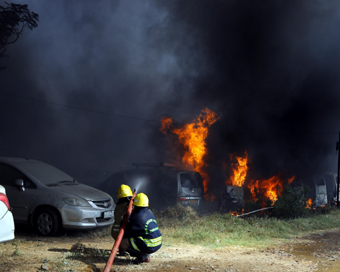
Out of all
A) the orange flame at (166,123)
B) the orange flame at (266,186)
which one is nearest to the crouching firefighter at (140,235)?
the orange flame at (266,186)

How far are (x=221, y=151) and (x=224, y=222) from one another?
8067mm

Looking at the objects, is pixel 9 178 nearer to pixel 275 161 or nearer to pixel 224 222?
pixel 224 222

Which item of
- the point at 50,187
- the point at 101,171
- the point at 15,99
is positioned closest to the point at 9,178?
the point at 50,187

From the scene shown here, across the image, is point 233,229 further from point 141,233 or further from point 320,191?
point 320,191

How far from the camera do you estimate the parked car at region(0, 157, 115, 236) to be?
670 centimetres

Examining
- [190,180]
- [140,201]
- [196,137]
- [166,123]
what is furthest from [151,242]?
[166,123]

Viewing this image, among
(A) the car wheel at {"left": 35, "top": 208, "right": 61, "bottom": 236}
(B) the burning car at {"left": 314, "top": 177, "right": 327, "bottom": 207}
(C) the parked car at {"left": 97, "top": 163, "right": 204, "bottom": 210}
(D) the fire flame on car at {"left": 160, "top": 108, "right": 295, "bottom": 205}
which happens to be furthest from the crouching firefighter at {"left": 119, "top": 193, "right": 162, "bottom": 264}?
(B) the burning car at {"left": 314, "top": 177, "right": 327, "bottom": 207}

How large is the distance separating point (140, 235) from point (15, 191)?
11.6ft

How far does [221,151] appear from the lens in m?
16.6

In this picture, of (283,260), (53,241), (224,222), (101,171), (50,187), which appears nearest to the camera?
(283,260)

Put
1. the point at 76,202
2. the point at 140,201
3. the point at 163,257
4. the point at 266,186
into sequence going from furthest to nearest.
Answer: the point at 266,186
the point at 76,202
the point at 163,257
the point at 140,201

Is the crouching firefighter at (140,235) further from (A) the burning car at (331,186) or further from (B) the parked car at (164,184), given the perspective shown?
(A) the burning car at (331,186)

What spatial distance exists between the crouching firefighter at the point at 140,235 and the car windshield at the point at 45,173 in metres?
3.06

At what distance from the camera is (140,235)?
188 inches
